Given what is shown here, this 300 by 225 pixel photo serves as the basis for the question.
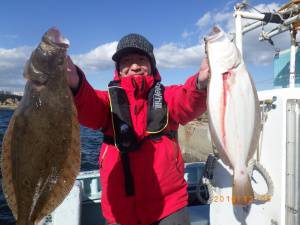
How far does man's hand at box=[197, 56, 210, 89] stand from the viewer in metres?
3.08

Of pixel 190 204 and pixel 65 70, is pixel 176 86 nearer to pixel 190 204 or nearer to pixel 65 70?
pixel 65 70

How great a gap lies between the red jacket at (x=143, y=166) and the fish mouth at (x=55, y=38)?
1.82 feet

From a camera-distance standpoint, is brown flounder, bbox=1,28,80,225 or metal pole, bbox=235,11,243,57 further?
metal pole, bbox=235,11,243,57

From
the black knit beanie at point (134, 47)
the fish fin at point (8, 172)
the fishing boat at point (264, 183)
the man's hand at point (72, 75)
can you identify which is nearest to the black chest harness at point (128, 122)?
the black knit beanie at point (134, 47)

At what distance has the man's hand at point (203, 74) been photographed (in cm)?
308

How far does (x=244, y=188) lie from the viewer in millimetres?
2941

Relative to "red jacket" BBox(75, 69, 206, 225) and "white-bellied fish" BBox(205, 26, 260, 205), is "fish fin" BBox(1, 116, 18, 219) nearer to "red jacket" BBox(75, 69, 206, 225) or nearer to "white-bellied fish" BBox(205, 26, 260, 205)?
"red jacket" BBox(75, 69, 206, 225)

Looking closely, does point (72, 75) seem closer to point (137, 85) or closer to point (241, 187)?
point (137, 85)

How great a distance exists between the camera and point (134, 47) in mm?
3684

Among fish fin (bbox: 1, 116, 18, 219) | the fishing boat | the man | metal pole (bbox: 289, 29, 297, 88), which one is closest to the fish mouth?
the man

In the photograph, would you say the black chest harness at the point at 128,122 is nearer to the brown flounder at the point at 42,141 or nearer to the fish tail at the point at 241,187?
the brown flounder at the point at 42,141

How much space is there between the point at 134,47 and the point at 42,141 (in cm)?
150

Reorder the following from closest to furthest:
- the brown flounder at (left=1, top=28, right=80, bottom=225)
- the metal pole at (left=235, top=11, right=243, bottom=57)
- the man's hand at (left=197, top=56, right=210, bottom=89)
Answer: the brown flounder at (left=1, top=28, right=80, bottom=225) → the man's hand at (left=197, top=56, right=210, bottom=89) → the metal pole at (left=235, top=11, right=243, bottom=57)

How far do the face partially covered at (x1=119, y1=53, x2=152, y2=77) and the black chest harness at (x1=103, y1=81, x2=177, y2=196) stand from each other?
0.18 metres
